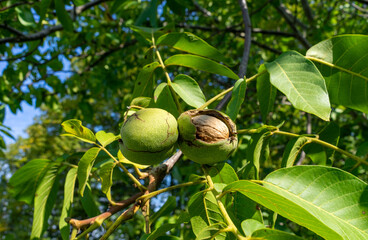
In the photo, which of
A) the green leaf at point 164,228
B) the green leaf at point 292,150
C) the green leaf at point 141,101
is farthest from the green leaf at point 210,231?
the green leaf at point 141,101

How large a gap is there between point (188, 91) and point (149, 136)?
39 cm

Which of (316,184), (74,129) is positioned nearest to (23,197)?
(74,129)

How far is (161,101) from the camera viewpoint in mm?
1403

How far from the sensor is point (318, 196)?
89 cm

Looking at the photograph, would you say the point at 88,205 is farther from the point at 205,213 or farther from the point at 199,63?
the point at 199,63

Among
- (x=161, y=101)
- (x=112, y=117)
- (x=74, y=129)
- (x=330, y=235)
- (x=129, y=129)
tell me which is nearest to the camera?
(x=330, y=235)

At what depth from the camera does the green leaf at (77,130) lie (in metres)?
1.15

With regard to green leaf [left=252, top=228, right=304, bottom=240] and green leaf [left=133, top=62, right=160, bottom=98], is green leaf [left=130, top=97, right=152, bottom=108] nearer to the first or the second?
green leaf [left=133, top=62, right=160, bottom=98]

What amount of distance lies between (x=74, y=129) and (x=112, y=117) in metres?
13.5

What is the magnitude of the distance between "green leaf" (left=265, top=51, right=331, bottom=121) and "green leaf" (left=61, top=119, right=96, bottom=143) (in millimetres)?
771

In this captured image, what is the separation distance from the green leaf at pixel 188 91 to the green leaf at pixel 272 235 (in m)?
0.61

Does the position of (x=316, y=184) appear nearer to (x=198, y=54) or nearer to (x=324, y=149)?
(x=324, y=149)

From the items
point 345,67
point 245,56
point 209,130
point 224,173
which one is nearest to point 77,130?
point 209,130

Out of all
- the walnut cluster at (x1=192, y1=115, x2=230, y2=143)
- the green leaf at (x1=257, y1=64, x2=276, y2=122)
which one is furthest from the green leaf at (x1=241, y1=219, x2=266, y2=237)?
the green leaf at (x1=257, y1=64, x2=276, y2=122)
